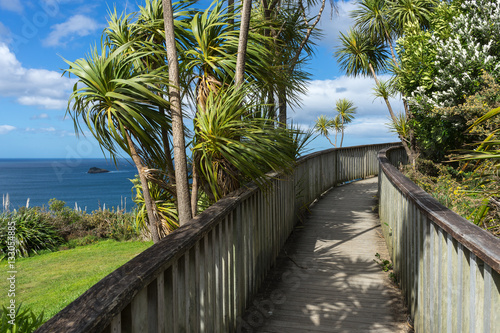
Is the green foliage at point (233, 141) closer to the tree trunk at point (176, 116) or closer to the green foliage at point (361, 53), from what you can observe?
the tree trunk at point (176, 116)

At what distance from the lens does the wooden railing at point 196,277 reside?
47.7 inches

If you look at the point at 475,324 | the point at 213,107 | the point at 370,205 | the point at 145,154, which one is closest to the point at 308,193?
the point at 370,205

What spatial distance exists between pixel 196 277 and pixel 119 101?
2.32m

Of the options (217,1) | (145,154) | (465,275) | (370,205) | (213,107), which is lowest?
(370,205)

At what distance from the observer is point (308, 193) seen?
7.03 meters

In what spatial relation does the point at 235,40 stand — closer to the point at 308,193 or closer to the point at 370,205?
the point at 308,193

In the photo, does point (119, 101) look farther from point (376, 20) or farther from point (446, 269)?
point (376, 20)

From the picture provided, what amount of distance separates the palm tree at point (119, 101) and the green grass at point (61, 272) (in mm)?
3441

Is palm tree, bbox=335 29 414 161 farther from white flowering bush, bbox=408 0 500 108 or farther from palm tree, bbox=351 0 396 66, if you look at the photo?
white flowering bush, bbox=408 0 500 108

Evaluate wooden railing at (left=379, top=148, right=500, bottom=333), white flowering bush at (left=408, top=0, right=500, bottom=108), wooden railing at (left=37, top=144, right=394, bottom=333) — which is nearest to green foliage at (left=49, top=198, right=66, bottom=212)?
wooden railing at (left=37, top=144, right=394, bottom=333)

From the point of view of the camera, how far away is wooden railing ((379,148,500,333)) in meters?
1.45

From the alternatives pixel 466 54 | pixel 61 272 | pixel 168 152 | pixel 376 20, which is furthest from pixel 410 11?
pixel 61 272

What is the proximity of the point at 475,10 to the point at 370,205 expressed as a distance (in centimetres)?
472

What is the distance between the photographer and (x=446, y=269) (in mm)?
1968
